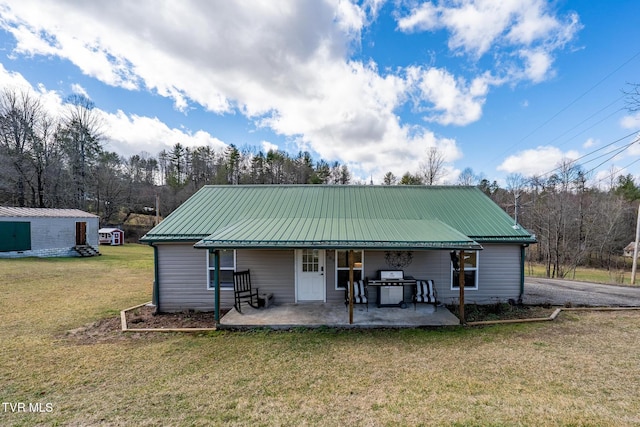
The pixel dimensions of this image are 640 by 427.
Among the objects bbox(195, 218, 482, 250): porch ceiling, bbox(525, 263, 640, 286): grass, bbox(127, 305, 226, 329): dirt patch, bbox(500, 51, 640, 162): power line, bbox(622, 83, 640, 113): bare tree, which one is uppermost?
bbox(500, 51, 640, 162): power line

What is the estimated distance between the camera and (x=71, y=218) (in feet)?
66.7

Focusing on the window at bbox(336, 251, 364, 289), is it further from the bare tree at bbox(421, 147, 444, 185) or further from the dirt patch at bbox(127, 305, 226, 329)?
the bare tree at bbox(421, 147, 444, 185)

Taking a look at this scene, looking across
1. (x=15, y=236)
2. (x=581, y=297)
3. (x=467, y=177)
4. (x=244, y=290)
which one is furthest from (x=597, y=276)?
(x=15, y=236)

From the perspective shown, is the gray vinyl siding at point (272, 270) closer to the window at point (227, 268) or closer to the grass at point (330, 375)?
the window at point (227, 268)

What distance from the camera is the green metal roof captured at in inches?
265

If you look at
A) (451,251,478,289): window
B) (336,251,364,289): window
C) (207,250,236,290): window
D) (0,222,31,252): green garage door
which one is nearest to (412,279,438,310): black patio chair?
(451,251,478,289): window

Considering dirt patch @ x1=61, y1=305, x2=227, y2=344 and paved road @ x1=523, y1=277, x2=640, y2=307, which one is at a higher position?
dirt patch @ x1=61, y1=305, x2=227, y2=344

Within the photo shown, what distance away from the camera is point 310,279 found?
835 cm

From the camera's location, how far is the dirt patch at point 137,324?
248 inches

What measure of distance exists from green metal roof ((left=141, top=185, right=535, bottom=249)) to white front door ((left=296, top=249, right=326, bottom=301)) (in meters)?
1.20

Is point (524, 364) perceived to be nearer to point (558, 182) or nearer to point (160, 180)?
point (558, 182)

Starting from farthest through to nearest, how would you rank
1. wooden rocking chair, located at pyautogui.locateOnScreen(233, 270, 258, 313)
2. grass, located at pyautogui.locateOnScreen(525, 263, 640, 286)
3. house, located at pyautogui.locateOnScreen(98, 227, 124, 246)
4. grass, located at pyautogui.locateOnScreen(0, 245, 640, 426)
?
house, located at pyautogui.locateOnScreen(98, 227, 124, 246), grass, located at pyautogui.locateOnScreen(525, 263, 640, 286), wooden rocking chair, located at pyautogui.locateOnScreen(233, 270, 258, 313), grass, located at pyautogui.locateOnScreen(0, 245, 640, 426)

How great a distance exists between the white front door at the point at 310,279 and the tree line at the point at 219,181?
14.8 metres

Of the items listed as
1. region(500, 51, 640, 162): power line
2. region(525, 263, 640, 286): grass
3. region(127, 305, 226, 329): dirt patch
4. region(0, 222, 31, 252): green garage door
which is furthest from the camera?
region(525, 263, 640, 286): grass
